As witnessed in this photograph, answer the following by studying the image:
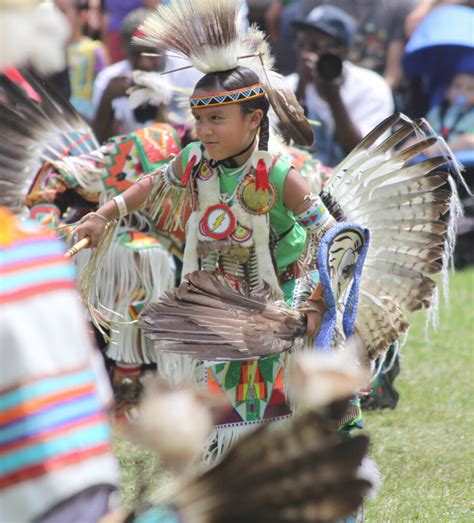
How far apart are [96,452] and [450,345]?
420 centimetres

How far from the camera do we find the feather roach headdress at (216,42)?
10.1 feet

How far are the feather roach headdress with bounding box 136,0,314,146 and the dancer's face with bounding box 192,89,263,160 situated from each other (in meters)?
0.03

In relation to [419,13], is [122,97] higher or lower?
higher

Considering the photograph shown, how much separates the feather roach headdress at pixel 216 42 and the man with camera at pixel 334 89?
219 cm

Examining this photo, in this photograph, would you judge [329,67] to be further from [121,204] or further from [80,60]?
[121,204]

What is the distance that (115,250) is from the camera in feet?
14.2

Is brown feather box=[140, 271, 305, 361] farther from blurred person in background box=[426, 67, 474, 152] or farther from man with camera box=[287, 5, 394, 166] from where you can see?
blurred person in background box=[426, 67, 474, 152]

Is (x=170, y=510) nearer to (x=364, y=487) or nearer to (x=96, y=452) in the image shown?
(x=96, y=452)

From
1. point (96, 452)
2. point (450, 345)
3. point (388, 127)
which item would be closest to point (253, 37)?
point (388, 127)

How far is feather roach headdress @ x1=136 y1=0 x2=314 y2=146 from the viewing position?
10.1ft

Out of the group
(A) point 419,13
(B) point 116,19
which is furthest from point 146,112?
(A) point 419,13

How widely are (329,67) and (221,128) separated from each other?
251 centimetres

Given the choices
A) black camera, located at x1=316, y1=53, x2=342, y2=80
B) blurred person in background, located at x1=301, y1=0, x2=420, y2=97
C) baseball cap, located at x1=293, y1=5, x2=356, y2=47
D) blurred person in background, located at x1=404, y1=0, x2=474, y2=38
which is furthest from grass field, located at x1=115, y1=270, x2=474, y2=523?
blurred person in background, located at x1=404, y1=0, x2=474, y2=38

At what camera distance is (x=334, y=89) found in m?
5.48
